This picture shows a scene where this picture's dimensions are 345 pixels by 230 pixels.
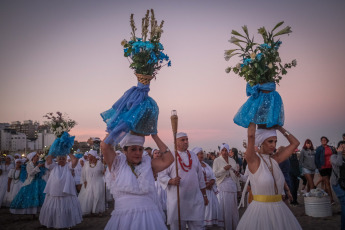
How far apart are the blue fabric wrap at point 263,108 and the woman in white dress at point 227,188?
4775 millimetres

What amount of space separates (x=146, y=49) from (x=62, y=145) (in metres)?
6.29

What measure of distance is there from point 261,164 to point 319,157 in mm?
9185

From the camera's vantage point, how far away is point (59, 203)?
9.50m

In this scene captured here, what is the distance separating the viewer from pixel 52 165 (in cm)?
976

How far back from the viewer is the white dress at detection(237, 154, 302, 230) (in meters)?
4.30

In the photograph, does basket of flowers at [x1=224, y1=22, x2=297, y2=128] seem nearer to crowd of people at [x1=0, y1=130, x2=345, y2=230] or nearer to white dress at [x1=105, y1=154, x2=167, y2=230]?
crowd of people at [x1=0, y1=130, x2=345, y2=230]

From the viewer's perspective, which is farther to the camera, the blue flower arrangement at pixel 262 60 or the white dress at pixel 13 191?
the white dress at pixel 13 191

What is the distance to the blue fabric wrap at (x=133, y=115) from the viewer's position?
3.88 metres

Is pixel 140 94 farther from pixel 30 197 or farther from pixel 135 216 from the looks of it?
pixel 30 197

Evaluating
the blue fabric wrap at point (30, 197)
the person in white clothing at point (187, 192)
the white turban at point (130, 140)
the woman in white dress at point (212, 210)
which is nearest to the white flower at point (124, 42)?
the white turban at point (130, 140)

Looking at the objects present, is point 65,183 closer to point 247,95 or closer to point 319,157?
point 247,95

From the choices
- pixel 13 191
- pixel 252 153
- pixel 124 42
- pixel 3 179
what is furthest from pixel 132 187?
pixel 3 179

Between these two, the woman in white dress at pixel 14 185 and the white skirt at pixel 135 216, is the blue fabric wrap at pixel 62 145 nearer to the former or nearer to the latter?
the white skirt at pixel 135 216

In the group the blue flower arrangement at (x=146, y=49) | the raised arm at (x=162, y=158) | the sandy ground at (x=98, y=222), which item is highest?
the blue flower arrangement at (x=146, y=49)
